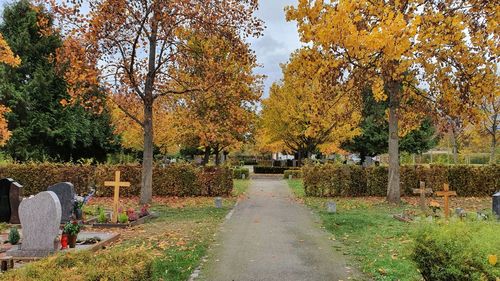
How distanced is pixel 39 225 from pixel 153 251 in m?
2.09

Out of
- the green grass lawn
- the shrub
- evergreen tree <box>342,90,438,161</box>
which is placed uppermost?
evergreen tree <box>342,90,438,161</box>

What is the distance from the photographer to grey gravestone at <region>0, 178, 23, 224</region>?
1319 cm

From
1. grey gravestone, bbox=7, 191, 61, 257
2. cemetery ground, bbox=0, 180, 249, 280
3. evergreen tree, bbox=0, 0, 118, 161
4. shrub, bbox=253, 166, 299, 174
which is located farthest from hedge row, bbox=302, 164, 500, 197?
shrub, bbox=253, 166, 299, 174

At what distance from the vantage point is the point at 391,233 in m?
10.4

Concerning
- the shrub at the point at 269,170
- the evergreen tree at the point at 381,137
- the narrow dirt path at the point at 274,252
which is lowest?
the narrow dirt path at the point at 274,252

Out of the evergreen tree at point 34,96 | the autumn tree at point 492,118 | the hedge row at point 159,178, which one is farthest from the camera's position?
the autumn tree at point 492,118

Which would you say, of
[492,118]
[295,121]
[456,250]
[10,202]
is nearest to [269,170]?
[295,121]

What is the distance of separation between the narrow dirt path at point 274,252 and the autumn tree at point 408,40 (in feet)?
15.8

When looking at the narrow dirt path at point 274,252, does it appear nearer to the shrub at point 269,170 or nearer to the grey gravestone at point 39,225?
the grey gravestone at point 39,225

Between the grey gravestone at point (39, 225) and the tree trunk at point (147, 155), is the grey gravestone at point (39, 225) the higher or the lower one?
the lower one

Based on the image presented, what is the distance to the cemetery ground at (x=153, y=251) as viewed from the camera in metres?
4.18

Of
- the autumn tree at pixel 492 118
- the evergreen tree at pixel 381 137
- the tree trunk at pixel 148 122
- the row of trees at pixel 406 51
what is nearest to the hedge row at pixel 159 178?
the tree trunk at pixel 148 122

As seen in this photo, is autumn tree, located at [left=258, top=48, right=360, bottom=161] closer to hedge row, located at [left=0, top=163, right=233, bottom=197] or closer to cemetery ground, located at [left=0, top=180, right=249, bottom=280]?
hedge row, located at [left=0, top=163, right=233, bottom=197]

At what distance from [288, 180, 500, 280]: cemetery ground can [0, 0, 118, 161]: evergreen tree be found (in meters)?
18.8
